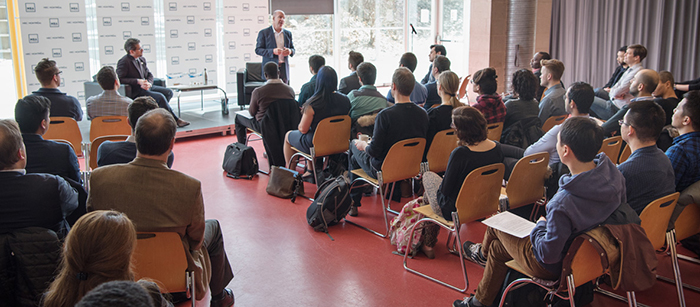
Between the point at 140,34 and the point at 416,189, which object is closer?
the point at 416,189

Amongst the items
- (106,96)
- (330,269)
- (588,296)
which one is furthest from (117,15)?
(588,296)

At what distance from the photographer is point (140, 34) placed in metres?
8.30

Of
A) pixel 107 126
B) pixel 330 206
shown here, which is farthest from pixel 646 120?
pixel 107 126

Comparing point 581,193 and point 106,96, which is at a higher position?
point 106,96

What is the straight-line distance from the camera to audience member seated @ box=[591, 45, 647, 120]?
19.9 feet

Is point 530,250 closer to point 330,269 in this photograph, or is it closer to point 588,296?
point 588,296

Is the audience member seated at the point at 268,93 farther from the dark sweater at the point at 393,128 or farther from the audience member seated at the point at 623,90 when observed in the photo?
the audience member seated at the point at 623,90

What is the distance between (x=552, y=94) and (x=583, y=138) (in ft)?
9.25

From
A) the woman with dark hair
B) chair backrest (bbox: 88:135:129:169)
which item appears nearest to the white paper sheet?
the woman with dark hair

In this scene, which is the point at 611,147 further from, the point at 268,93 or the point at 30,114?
the point at 30,114

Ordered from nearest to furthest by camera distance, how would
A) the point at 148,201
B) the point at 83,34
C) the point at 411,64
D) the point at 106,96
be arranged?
the point at 148,201 → the point at 106,96 → the point at 411,64 → the point at 83,34

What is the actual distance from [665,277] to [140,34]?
7850 millimetres

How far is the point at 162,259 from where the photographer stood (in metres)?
2.40

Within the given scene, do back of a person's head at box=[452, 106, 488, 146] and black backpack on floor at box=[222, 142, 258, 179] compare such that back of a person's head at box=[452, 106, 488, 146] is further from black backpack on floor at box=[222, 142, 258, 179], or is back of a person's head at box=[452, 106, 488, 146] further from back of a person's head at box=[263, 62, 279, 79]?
black backpack on floor at box=[222, 142, 258, 179]
